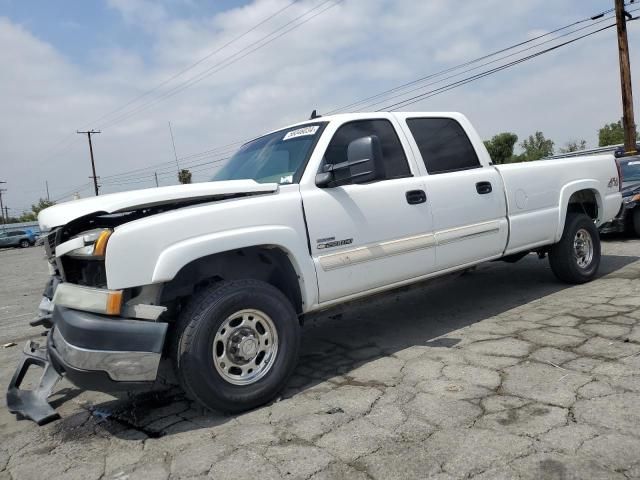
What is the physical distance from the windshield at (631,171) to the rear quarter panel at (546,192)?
15.1ft

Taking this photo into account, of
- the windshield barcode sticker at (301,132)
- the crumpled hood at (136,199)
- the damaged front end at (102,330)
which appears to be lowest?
the damaged front end at (102,330)

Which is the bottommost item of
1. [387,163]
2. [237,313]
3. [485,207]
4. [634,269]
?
[634,269]

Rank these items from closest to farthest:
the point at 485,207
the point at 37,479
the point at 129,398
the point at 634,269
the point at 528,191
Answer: the point at 37,479 < the point at 129,398 < the point at 485,207 < the point at 528,191 < the point at 634,269

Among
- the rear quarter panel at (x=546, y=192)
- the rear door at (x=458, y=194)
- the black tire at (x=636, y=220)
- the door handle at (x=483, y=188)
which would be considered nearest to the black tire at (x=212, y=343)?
→ the rear door at (x=458, y=194)

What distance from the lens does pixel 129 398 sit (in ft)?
12.5

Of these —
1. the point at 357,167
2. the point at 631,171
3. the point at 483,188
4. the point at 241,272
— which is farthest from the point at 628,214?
the point at 241,272

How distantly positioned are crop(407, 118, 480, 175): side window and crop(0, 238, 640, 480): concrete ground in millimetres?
1451

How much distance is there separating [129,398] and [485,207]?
3.32 m

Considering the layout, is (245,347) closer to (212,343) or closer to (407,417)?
(212,343)

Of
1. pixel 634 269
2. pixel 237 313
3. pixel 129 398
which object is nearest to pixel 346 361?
pixel 237 313

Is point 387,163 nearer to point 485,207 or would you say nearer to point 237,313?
point 485,207

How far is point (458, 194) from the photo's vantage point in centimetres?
463

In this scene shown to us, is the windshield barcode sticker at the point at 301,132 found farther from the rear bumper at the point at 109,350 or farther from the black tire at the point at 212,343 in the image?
the rear bumper at the point at 109,350

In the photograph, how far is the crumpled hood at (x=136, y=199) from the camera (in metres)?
3.08
